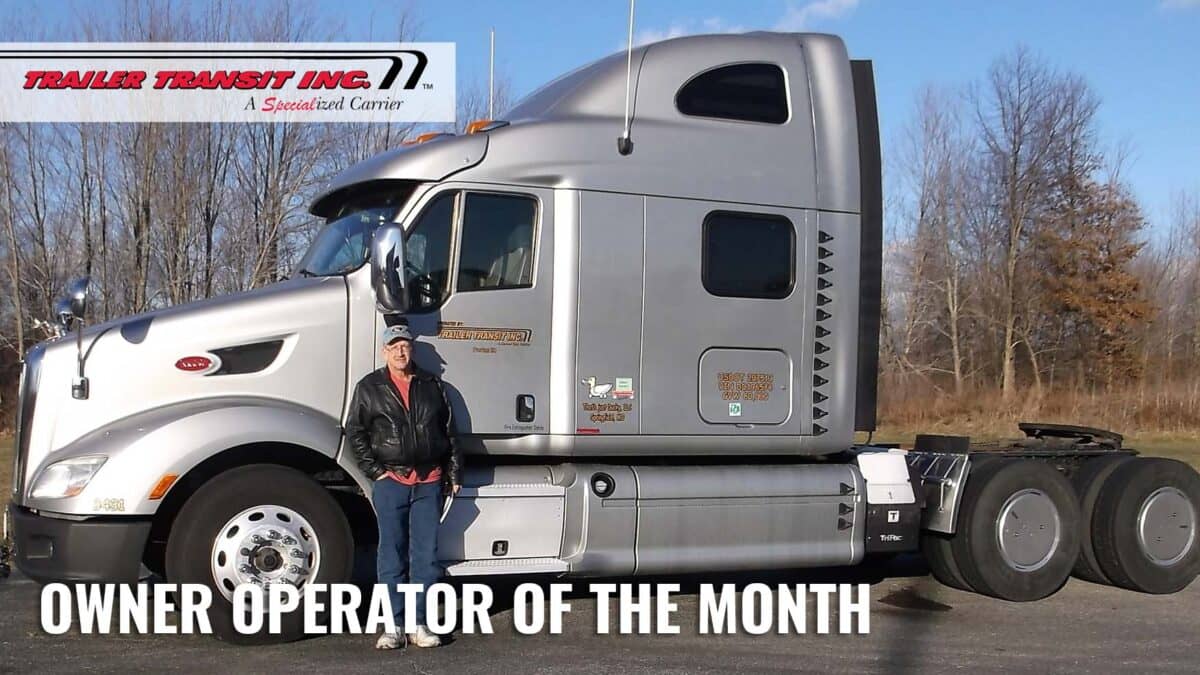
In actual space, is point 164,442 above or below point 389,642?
above

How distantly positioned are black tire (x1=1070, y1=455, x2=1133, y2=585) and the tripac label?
17039mm

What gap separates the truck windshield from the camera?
25.0ft

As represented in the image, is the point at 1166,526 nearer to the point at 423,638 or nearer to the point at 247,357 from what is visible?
the point at 423,638

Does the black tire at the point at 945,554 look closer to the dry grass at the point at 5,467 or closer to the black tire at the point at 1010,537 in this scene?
the black tire at the point at 1010,537

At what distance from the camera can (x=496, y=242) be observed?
764 centimetres

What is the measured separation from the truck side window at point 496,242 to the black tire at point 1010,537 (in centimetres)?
384

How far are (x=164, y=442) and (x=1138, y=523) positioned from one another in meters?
7.18

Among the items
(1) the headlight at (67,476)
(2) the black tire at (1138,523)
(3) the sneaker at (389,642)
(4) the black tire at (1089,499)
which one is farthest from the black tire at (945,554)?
(1) the headlight at (67,476)

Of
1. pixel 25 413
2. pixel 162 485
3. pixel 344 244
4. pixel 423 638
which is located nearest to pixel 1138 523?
pixel 423 638

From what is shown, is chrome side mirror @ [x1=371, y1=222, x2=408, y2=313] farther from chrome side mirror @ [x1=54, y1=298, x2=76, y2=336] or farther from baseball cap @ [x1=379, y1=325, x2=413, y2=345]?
chrome side mirror @ [x1=54, y1=298, x2=76, y2=336]

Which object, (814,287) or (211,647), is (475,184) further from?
(211,647)

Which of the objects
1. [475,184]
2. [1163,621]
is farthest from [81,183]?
[1163,621]

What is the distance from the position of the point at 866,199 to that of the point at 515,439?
316cm

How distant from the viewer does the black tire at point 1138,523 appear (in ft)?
30.2
